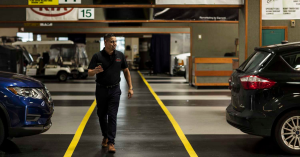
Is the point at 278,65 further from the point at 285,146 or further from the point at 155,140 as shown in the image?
the point at 155,140

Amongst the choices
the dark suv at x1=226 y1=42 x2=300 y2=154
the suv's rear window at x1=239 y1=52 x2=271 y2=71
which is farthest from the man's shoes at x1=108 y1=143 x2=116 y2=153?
the suv's rear window at x1=239 y1=52 x2=271 y2=71

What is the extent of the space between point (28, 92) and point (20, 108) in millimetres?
297

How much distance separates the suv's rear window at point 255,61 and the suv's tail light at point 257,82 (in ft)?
0.65

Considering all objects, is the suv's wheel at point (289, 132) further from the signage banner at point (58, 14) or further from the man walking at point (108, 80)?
the signage banner at point (58, 14)

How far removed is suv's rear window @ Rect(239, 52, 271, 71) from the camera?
638 cm

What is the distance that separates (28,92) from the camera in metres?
6.37

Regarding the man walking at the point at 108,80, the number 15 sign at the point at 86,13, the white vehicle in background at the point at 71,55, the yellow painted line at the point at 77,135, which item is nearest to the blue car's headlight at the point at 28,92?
the man walking at the point at 108,80

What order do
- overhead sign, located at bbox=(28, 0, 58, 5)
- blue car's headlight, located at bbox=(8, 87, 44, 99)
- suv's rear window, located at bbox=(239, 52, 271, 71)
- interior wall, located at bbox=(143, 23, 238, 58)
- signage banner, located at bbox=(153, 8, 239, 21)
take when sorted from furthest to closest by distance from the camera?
interior wall, located at bbox=(143, 23, 238, 58) → signage banner, located at bbox=(153, 8, 239, 21) → overhead sign, located at bbox=(28, 0, 58, 5) → suv's rear window, located at bbox=(239, 52, 271, 71) → blue car's headlight, located at bbox=(8, 87, 44, 99)

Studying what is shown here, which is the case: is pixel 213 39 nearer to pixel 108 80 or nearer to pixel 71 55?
pixel 71 55

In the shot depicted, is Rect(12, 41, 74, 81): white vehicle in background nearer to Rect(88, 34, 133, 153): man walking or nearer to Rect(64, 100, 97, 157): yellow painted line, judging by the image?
Rect(64, 100, 97, 157): yellow painted line

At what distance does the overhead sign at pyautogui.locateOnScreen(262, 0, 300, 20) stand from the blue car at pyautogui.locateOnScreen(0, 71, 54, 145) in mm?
6805

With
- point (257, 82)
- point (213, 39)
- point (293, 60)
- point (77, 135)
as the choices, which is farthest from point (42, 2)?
point (213, 39)

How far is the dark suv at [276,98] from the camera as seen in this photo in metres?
6.13

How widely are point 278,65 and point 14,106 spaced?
11.9 ft
